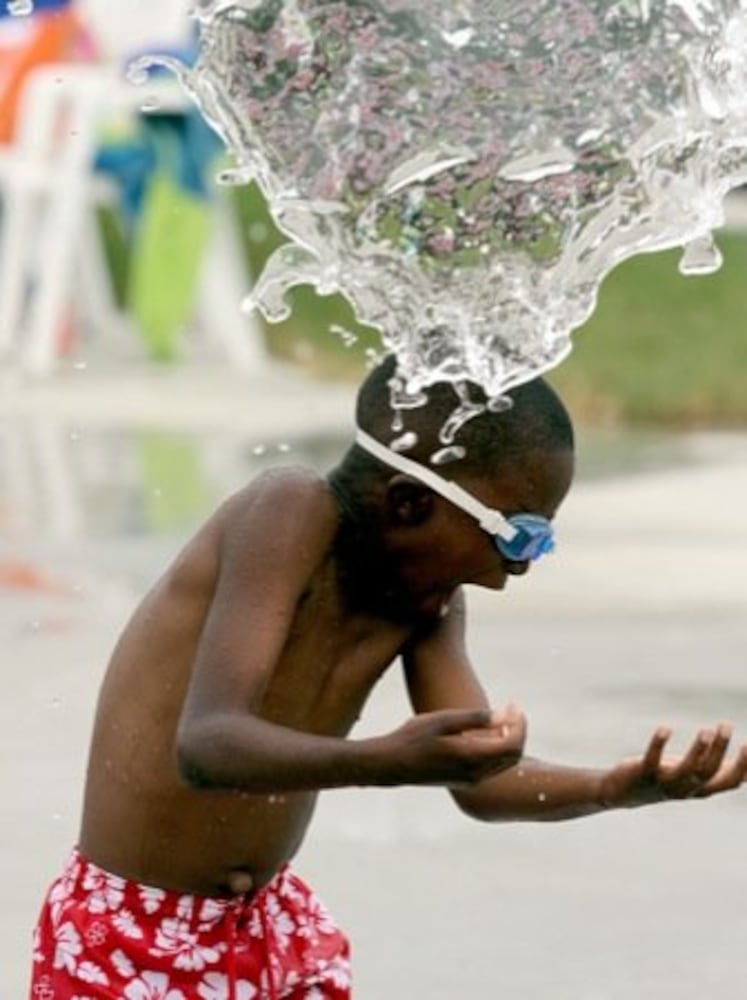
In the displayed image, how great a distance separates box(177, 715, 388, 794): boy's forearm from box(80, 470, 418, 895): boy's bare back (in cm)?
13

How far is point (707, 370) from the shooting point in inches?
501

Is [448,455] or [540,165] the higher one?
[540,165]

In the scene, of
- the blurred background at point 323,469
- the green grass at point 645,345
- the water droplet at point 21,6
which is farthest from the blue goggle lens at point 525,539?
the green grass at point 645,345

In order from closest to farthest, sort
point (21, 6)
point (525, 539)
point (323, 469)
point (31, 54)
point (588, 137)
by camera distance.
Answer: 1. point (525, 539)
2. point (588, 137)
3. point (21, 6)
4. point (323, 469)
5. point (31, 54)

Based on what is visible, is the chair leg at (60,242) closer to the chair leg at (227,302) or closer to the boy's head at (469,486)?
the chair leg at (227,302)

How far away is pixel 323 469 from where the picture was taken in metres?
9.82

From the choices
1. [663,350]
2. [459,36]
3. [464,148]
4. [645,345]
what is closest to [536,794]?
[464,148]

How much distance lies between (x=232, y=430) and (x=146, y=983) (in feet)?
24.6

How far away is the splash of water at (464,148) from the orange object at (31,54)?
9.43 metres

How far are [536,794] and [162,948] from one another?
0.46m

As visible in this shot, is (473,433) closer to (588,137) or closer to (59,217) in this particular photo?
(588,137)

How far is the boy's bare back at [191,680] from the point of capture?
3.61m

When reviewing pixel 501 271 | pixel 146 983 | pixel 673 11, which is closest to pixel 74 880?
pixel 146 983

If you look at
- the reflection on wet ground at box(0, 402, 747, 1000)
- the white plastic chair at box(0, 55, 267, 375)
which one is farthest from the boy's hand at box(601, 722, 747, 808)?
the white plastic chair at box(0, 55, 267, 375)
